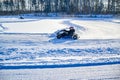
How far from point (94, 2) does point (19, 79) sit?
77803 mm

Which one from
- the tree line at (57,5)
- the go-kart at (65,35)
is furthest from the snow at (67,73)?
the tree line at (57,5)

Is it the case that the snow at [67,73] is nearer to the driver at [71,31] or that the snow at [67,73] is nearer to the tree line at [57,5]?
the driver at [71,31]

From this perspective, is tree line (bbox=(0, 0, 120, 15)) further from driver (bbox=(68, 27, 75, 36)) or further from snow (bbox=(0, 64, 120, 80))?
snow (bbox=(0, 64, 120, 80))

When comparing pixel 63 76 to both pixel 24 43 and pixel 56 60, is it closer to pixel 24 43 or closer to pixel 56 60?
pixel 56 60

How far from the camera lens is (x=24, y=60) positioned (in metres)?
13.4

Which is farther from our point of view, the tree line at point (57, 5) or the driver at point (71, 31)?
the tree line at point (57, 5)

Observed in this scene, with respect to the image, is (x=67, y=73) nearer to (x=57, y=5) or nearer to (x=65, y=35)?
(x=65, y=35)

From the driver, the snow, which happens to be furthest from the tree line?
the snow

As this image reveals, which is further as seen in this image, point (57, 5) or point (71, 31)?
point (57, 5)

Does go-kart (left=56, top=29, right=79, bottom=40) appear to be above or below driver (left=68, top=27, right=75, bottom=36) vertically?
below

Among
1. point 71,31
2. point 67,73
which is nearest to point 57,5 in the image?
point 71,31

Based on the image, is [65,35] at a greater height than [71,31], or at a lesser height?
lesser

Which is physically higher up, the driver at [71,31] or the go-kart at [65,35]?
the driver at [71,31]

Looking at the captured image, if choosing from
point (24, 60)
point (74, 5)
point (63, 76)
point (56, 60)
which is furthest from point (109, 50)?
point (74, 5)
